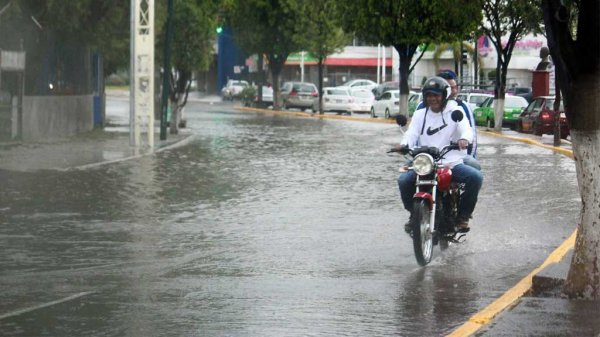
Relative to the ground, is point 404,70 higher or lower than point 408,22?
lower

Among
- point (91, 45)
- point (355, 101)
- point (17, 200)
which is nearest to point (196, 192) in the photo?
point (17, 200)

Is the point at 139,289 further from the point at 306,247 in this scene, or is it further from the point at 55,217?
the point at 55,217

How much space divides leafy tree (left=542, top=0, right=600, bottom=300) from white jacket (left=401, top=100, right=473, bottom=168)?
240 centimetres

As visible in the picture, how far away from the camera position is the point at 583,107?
898 centimetres

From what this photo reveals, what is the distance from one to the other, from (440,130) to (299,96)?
51.7 m

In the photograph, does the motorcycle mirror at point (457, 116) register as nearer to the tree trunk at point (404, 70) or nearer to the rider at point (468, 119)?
the rider at point (468, 119)

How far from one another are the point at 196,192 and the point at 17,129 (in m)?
11.8

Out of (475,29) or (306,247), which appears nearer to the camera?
(306,247)

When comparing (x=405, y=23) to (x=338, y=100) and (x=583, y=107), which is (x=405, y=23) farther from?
(x=583, y=107)

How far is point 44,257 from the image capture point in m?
11.5

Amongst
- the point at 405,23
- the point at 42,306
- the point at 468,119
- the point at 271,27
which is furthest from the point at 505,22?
the point at 42,306

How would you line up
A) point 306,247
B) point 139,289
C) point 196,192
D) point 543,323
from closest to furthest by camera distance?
point 543,323
point 139,289
point 306,247
point 196,192

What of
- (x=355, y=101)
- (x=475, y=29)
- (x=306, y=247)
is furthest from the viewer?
(x=355, y=101)

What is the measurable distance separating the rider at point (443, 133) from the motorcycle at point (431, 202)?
13cm
